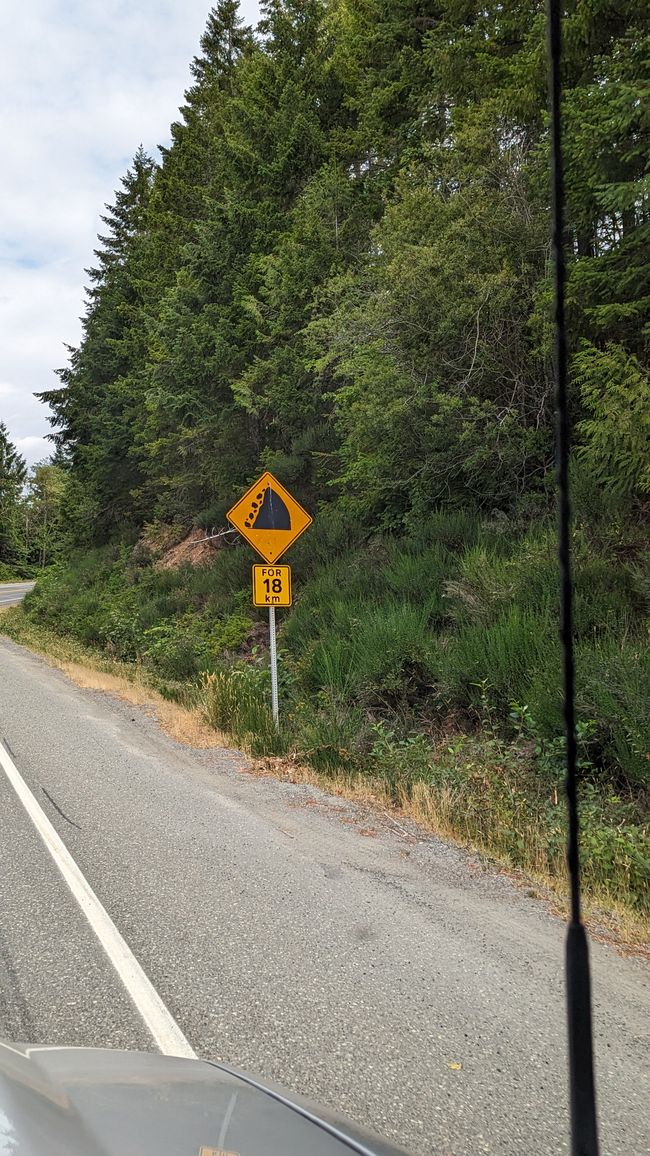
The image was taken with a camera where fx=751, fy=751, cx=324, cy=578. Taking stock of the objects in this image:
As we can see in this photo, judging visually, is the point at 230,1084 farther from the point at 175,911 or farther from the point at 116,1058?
the point at 175,911

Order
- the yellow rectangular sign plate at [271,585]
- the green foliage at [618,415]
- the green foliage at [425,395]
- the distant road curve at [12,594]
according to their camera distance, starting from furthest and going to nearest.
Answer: the distant road curve at [12,594] → the yellow rectangular sign plate at [271,585] → the green foliage at [425,395] → the green foliage at [618,415]

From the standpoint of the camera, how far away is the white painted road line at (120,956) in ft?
10.1

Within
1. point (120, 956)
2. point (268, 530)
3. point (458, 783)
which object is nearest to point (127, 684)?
point (268, 530)

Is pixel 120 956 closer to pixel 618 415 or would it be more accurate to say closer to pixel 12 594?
pixel 618 415

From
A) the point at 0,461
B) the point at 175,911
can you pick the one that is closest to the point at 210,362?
the point at 175,911

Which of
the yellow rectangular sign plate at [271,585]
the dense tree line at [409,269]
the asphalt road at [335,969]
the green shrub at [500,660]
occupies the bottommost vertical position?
the asphalt road at [335,969]

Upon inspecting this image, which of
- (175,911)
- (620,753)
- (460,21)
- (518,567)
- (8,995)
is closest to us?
(8,995)

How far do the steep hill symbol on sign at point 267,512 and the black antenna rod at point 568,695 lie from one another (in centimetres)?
867

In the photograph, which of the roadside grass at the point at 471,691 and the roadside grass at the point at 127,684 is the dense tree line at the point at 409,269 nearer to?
the roadside grass at the point at 471,691

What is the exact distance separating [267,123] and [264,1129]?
22.0m

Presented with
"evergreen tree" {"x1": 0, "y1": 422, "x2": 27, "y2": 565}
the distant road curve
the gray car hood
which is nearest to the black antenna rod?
the gray car hood

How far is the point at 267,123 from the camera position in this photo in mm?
19344

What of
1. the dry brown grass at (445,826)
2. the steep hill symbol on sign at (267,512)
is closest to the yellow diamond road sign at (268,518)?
the steep hill symbol on sign at (267,512)

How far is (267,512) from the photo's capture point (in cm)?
991
